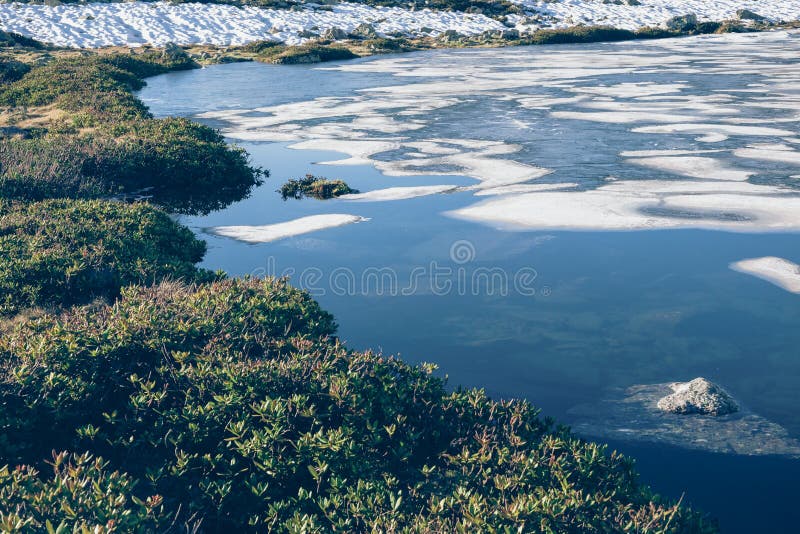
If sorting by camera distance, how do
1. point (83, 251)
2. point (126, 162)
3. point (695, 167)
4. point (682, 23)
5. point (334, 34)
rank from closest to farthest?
point (83, 251) < point (126, 162) < point (695, 167) < point (334, 34) < point (682, 23)

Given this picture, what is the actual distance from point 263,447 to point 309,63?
42224 millimetres

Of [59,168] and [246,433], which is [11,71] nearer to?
[59,168]

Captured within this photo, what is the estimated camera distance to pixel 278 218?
1445cm

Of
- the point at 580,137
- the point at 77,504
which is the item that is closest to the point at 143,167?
the point at 580,137

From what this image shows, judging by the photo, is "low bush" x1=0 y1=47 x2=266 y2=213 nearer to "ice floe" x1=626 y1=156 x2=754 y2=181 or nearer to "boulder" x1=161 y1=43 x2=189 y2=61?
"ice floe" x1=626 y1=156 x2=754 y2=181

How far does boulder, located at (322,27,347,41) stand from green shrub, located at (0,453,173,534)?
58176 millimetres

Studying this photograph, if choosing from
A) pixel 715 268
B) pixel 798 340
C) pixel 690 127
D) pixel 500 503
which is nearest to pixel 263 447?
pixel 500 503

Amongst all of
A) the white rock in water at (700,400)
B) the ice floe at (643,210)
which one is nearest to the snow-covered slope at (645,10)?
the ice floe at (643,210)

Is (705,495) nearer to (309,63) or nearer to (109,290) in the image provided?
(109,290)

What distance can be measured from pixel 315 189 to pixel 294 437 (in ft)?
34.2

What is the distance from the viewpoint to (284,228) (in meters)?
13.7

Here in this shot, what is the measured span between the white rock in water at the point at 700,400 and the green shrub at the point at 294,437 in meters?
1.88

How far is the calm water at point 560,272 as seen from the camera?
801 cm

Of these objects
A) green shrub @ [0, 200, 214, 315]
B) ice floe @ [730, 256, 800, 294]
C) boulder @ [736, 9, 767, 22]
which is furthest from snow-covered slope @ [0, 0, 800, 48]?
ice floe @ [730, 256, 800, 294]
